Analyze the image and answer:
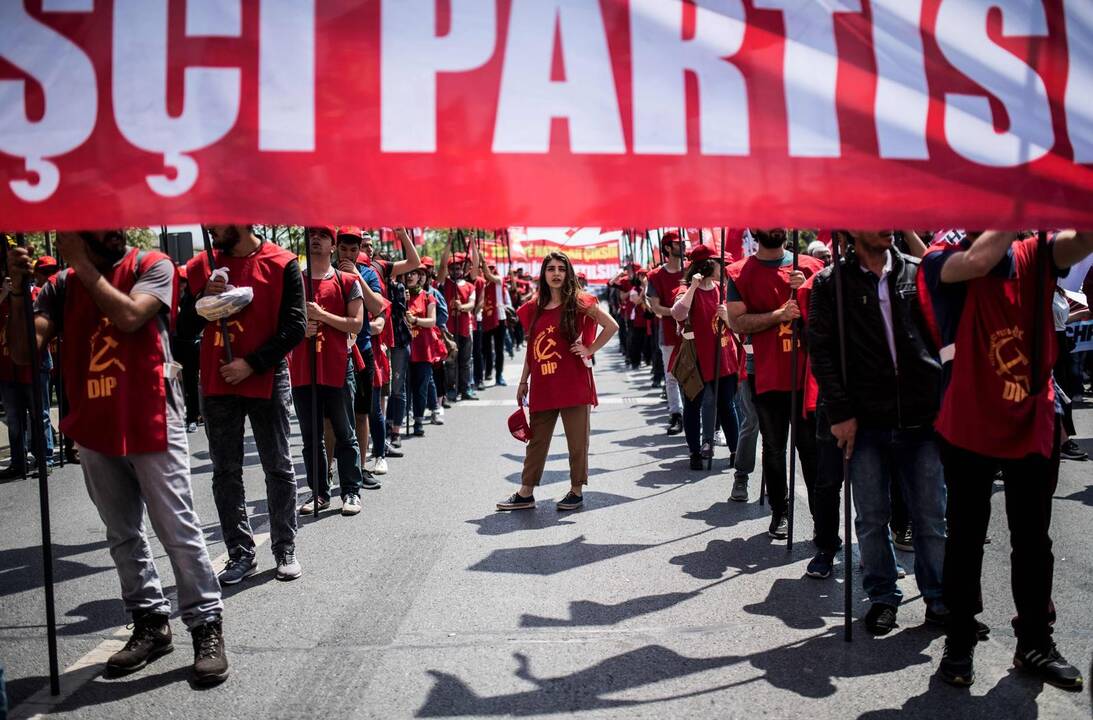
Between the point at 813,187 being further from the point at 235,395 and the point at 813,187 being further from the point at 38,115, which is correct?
the point at 235,395

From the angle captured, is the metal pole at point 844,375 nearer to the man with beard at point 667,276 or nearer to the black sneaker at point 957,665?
the black sneaker at point 957,665

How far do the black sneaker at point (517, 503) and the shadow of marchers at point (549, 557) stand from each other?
0.99m

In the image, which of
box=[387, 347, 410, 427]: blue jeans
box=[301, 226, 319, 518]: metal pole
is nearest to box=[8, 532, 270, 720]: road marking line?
box=[301, 226, 319, 518]: metal pole

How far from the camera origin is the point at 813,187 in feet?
11.3

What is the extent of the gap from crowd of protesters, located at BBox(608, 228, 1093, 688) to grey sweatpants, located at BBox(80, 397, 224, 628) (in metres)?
2.91

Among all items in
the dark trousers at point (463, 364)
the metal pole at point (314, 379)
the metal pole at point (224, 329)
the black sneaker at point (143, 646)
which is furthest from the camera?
the dark trousers at point (463, 364)

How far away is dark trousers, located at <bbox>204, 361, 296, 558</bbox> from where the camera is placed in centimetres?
552

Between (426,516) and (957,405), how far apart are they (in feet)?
14.1

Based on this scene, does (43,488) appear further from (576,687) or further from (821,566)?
(821,566)

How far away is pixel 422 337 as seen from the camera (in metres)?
11.3

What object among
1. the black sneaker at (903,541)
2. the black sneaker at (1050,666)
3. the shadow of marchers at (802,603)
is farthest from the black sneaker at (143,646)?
the black sneaker at (903,541)

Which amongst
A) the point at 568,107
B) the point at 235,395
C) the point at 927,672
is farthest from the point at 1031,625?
the point at 235,395

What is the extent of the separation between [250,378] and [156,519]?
4.29 ft

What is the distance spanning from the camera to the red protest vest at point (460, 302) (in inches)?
583
